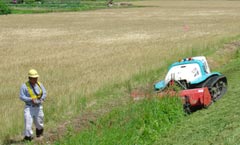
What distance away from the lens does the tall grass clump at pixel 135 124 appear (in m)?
7.25

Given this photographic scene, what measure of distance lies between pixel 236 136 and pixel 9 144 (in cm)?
405

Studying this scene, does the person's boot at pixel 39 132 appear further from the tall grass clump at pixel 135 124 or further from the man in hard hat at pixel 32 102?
the tall grass clump at pixel 135 124

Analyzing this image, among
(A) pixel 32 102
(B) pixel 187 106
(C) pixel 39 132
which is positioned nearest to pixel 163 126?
(B) pixel 187 106

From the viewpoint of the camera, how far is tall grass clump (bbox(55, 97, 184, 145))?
23.8 ft

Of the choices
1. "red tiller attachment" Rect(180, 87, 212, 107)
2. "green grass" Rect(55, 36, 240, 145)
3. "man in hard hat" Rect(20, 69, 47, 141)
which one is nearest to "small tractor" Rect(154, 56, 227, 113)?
"red tiller attachment" Rect(180, 87, 212, 107)

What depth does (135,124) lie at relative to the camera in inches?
319

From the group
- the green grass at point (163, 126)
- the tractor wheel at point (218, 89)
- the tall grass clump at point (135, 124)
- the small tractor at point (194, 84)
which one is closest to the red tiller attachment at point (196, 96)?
the small tractor at point (194, 84)

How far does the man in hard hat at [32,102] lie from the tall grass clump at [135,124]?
100 centimetres

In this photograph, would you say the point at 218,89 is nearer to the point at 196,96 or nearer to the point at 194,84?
the point at 194,84

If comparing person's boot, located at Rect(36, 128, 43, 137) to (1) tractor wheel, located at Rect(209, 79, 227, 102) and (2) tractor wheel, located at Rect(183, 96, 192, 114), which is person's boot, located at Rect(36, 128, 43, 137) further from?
(1) tractor wheel, located at Rect(209, 79, 227, 102)

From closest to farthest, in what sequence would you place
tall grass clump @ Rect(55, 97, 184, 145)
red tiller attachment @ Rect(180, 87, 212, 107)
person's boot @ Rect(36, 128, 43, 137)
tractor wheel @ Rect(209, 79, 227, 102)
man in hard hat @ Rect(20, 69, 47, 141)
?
tall grass clump @ Rect(55, 97, 184, 145)
man in hard hat @ Rect(20, 69, 47, 141)
person's boot @ Rect(36, 128, 43, 137)
red tiller attachment @ Rect(180, 87, 212, 107)
tractor wheel @ Rect(209, 79, 227, 102)

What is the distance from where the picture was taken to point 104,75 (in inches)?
580

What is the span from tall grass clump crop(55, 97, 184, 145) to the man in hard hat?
998mm

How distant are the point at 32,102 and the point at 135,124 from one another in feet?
6.23
